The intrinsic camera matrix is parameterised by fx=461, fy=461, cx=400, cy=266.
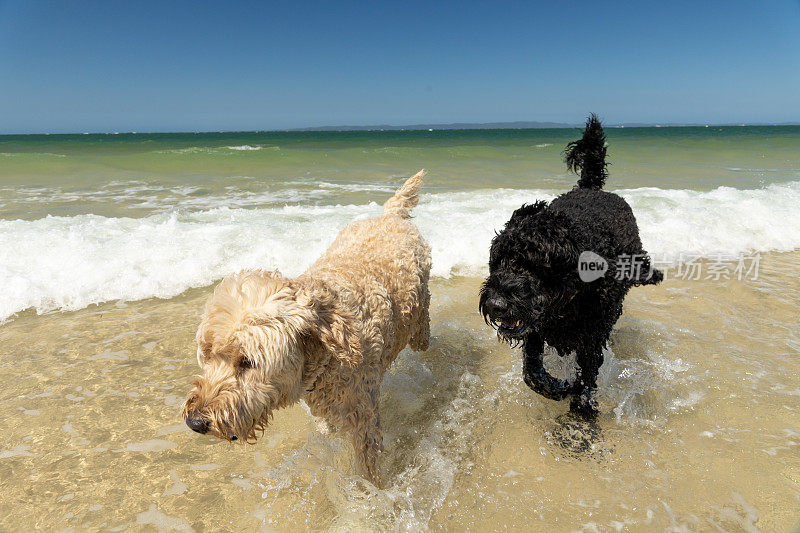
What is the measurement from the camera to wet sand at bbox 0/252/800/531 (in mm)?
2852

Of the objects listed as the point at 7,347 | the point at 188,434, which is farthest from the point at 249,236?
the point at 188,434

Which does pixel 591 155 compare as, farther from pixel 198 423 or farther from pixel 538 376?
pixel 198 423

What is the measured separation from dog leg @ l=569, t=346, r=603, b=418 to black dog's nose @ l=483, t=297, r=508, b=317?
102 centimetres

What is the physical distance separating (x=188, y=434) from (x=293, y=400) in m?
1.47

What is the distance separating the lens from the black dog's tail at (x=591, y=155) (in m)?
4.99

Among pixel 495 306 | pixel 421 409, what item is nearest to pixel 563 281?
pixel 495 306

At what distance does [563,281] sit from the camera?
123 inches

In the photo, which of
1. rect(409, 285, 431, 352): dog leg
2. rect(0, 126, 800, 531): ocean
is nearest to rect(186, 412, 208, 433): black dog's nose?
rect(0, 126, 800, 531): ocean

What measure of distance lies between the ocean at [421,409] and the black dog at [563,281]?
0.51 meters

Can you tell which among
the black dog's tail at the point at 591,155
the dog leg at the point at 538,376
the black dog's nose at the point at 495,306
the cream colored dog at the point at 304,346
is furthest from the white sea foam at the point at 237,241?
the black dog's nose at the point at 495,306

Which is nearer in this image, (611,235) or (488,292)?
(488,292)

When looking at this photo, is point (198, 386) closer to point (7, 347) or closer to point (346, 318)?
point (346, 318)

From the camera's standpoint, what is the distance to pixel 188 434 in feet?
11.5

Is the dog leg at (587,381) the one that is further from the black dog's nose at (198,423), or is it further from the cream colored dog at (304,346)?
the black dog's nose at (198,423)
